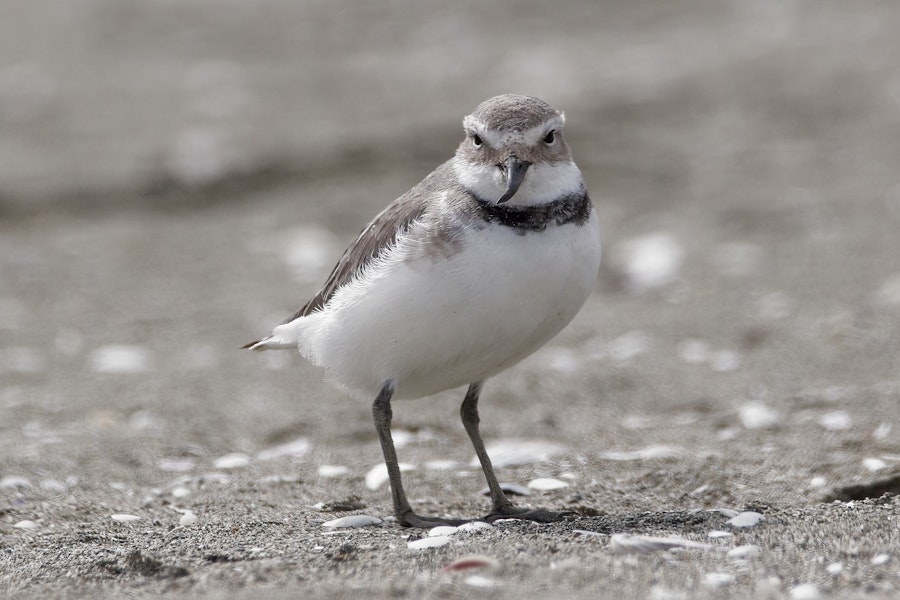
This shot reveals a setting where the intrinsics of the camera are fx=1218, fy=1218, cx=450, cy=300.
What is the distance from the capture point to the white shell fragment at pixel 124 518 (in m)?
4.87

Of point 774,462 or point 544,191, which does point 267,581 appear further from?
point 774,462

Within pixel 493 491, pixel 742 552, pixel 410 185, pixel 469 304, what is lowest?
pixel 742 552

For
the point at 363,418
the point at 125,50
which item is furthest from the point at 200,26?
the point at 363,418

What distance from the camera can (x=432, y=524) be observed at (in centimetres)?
465

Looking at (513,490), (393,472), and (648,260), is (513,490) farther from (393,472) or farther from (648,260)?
(648,260)

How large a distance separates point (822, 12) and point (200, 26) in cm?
663

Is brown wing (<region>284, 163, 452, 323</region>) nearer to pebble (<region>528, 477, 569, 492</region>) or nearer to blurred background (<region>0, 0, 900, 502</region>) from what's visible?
blurred background (<region>0, 0, 900, 502</region>)

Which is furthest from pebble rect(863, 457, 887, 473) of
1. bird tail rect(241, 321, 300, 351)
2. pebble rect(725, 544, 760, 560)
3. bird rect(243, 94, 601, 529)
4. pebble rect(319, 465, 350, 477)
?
bird tail rect(241, 321, 300, 351)

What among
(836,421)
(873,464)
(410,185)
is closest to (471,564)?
(873,464)

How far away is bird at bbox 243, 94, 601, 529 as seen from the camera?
4.29 m

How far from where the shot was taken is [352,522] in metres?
4.68

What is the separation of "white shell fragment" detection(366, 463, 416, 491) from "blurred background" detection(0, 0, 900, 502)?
0.30 m

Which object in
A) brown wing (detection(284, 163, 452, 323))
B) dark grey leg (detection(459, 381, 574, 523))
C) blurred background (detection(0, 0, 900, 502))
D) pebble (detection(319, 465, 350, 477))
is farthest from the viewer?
blurred background (detection(0, 0, 900, 502))

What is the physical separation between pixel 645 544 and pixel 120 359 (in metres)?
4.21
